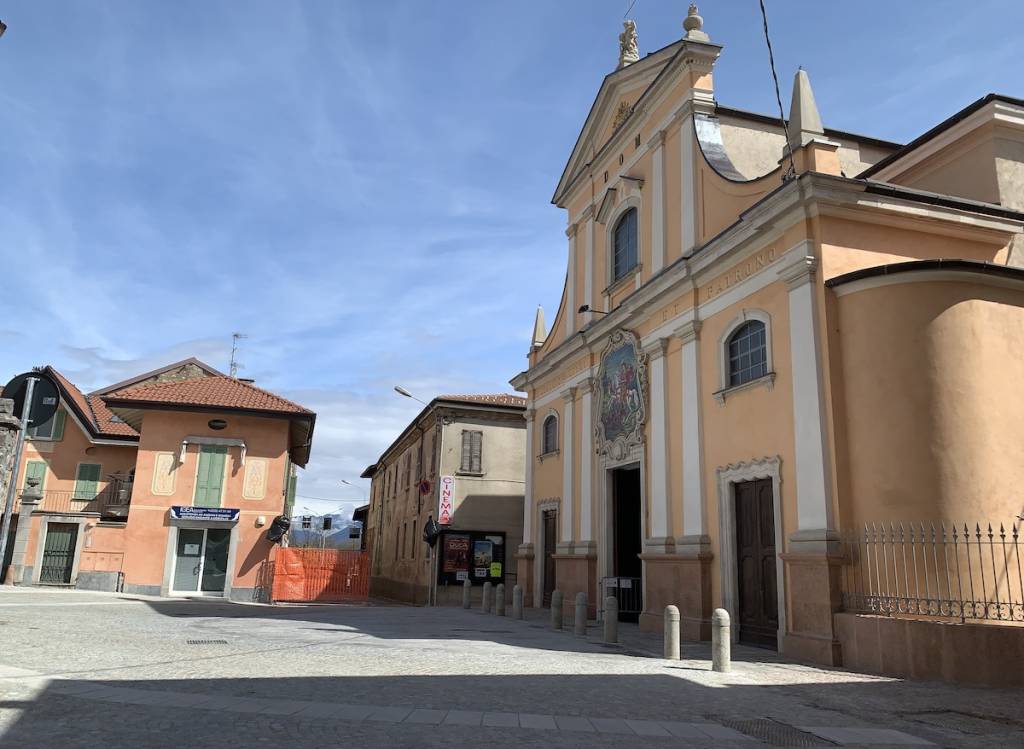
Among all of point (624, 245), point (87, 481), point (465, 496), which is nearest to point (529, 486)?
point (465, 496)

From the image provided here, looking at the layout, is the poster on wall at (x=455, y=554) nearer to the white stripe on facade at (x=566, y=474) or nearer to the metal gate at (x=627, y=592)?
the white stripe on facade at (x=566, y=474)

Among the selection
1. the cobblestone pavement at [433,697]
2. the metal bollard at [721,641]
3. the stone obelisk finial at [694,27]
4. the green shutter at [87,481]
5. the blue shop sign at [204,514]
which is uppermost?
the stone obelisk finial at [694,27]

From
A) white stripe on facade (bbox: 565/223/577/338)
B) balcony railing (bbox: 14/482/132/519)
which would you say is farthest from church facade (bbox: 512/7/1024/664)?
balcony railing (bbox: 14/482/132/519)

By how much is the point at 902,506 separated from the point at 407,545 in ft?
84.0

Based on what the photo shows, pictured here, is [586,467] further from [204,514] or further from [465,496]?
[204,514]

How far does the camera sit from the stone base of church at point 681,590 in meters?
13.6

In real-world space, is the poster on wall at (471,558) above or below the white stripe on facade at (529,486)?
A: below

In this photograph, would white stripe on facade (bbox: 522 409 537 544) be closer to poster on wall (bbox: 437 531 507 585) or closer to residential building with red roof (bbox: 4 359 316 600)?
poster on wall (bbox: 437 531 507 585)

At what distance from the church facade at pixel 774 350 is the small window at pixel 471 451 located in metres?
7.58

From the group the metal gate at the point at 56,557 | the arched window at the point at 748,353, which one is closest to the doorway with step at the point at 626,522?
the arched window at the point at 748,353

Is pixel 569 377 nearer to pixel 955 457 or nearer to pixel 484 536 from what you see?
pixel 484 536

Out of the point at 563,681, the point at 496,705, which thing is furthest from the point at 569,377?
the point at 496,705

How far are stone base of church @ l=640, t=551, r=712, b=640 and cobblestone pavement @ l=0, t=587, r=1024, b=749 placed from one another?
1.72 metres

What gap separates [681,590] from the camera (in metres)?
14.2
